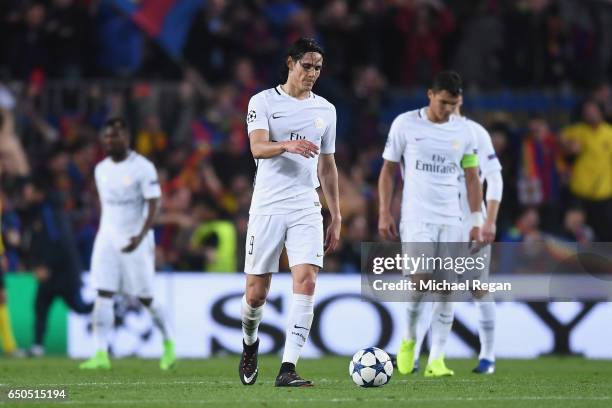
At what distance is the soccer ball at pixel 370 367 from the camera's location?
1005cm

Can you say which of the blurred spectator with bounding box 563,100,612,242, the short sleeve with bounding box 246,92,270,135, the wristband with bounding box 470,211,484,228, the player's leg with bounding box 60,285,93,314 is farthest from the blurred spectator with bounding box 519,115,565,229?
the short sleeve with bounding box 246,92,270,135

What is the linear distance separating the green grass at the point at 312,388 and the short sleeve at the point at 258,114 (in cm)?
187

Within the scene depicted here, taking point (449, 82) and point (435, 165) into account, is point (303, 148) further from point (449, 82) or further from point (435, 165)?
point (435, 165)

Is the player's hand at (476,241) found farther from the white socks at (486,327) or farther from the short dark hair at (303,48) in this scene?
the short dark hair at (303,48)

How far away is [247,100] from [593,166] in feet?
16.2

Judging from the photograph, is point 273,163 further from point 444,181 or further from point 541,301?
point 541,301

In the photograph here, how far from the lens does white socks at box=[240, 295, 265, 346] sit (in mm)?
10062

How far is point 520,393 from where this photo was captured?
9.80m

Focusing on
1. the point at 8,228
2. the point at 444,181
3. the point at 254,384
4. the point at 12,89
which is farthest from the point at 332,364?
the point at 12,89

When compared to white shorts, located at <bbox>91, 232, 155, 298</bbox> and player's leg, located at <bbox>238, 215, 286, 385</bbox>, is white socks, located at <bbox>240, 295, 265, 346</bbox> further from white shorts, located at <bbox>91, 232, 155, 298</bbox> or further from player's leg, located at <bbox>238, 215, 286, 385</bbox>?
white shorts, located at <bbox>91, 232, 155, 298</bbox>

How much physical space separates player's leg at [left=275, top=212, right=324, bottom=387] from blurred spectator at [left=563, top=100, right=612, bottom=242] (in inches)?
365

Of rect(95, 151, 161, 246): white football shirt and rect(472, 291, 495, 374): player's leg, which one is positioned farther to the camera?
rect(95, 151, 161, 246): white football shirt

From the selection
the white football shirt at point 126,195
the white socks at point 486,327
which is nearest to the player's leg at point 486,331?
the white socks at point 486,327

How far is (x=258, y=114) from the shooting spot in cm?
984
